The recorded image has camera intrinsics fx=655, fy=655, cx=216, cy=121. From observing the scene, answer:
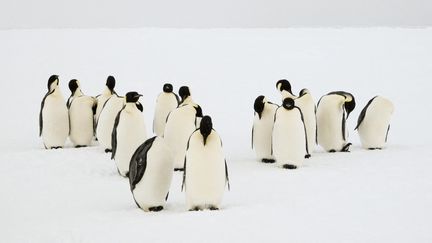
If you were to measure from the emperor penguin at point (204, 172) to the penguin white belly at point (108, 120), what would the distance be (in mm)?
3543

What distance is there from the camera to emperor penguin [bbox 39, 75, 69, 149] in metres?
10.0

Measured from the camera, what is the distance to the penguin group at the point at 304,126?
27.1 feet

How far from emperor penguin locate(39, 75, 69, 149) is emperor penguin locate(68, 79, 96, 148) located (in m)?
0.11

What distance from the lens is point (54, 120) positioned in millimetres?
10023

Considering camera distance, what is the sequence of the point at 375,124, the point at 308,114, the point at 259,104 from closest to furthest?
the point at 259,104 < the point at 308,114 < the point at 375,124

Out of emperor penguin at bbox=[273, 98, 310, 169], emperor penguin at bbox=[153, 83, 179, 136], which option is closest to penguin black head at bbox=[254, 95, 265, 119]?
emperor penguin at bbox=[273, 98, 310, 169]

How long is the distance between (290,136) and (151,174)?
2546 mm

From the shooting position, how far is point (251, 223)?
17.9 ft

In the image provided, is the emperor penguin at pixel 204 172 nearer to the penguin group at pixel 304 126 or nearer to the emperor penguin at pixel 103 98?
the penguin group at pixel 304 126

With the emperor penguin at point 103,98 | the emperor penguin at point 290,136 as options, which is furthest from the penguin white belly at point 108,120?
the emperor penguin at point 290,136

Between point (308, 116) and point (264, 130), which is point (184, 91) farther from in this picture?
point (308, 116)

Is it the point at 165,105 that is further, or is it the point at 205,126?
the point at 165,105

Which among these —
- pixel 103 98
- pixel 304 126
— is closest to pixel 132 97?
pixel 304 126

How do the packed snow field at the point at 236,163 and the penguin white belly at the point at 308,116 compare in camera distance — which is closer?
the packed snow field at the point at 236,163
